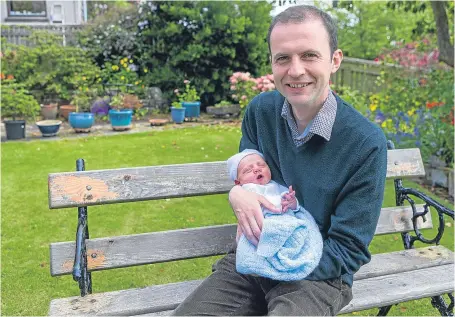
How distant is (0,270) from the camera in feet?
12.2

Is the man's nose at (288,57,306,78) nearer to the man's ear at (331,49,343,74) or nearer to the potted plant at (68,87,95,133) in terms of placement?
the man's ear at (331,49,343,74)

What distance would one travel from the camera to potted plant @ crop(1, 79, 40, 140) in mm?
8180

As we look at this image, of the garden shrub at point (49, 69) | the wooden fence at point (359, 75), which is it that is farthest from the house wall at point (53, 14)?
the wooden fence at point (359, 75)

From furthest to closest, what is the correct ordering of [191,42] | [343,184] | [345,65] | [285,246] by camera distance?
[191,42]
[345,65]
[343,184]
[285,246]

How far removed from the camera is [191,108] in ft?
33.4

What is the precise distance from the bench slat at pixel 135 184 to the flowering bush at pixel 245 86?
6322mm

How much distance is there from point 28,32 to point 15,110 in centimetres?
447

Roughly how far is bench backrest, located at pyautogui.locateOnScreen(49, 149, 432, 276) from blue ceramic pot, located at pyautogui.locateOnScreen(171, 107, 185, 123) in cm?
725

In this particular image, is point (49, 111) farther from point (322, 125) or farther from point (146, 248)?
point (322, 125)

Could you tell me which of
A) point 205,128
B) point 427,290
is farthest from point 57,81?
point 427,290

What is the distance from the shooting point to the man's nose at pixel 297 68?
1.94 metres

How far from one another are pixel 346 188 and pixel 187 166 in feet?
3.07

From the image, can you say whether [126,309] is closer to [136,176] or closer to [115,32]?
[136,176]

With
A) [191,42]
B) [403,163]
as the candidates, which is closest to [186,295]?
[403,163]
